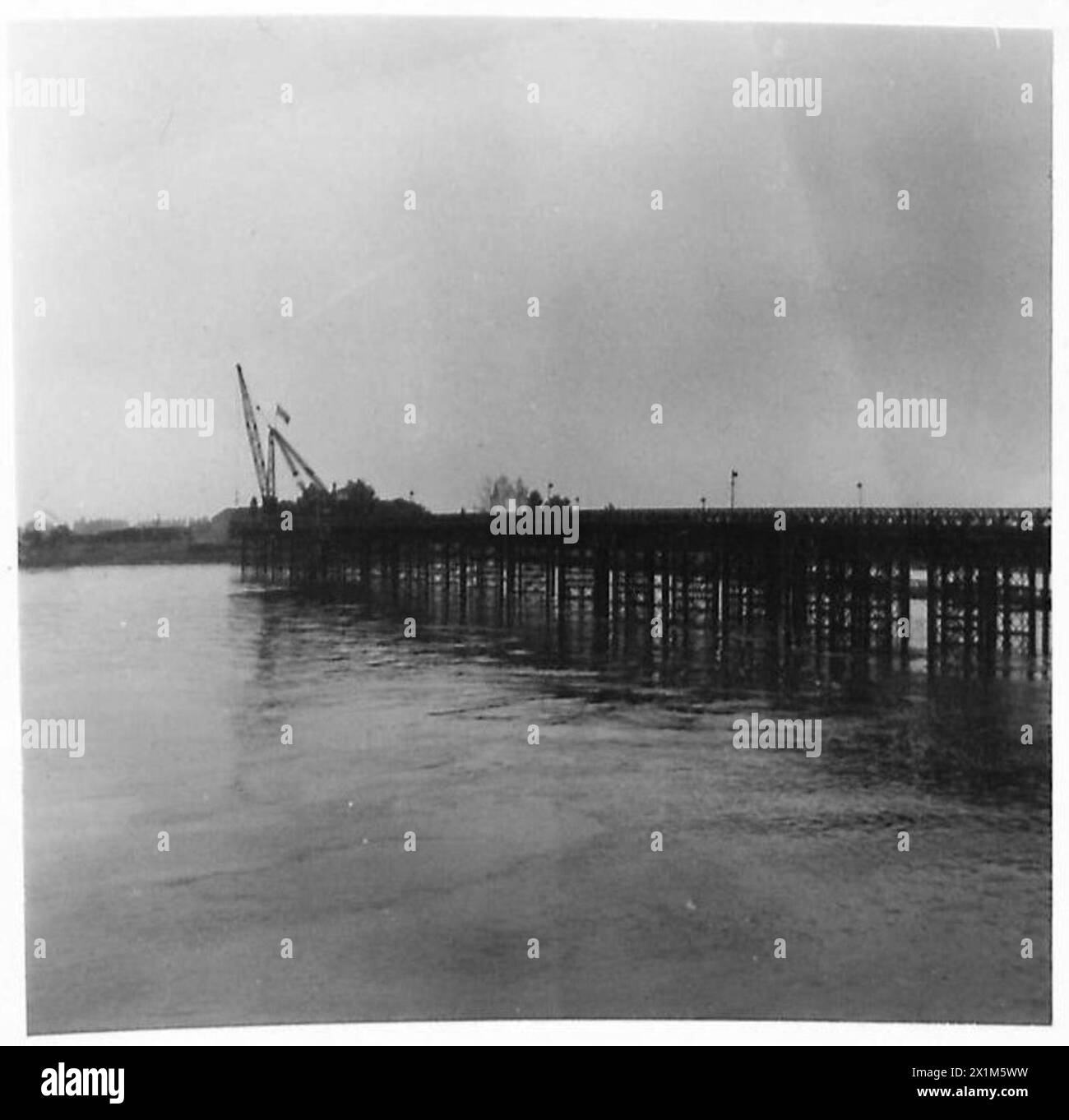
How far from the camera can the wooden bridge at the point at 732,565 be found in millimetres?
6176

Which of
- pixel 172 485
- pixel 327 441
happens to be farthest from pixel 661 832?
pixel 172 485

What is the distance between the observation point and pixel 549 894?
4859mm

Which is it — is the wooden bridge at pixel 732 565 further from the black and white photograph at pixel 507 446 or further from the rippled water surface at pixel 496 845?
the rippled water surface at pixel 496 845

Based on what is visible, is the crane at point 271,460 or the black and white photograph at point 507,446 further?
the crane at point 271,460

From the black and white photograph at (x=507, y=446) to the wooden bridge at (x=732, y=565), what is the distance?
308 millimetres

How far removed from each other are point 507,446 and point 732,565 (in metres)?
3.05

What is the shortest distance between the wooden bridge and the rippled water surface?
0.70m

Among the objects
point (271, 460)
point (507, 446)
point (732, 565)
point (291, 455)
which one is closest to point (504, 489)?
point (507, 446)

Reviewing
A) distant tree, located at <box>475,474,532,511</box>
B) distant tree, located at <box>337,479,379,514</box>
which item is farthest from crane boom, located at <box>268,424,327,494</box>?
distant tree, located at <box>475,474,532,511</box>

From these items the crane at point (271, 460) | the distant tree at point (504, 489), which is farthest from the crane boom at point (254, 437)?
the distant tree at point (504, 489)
